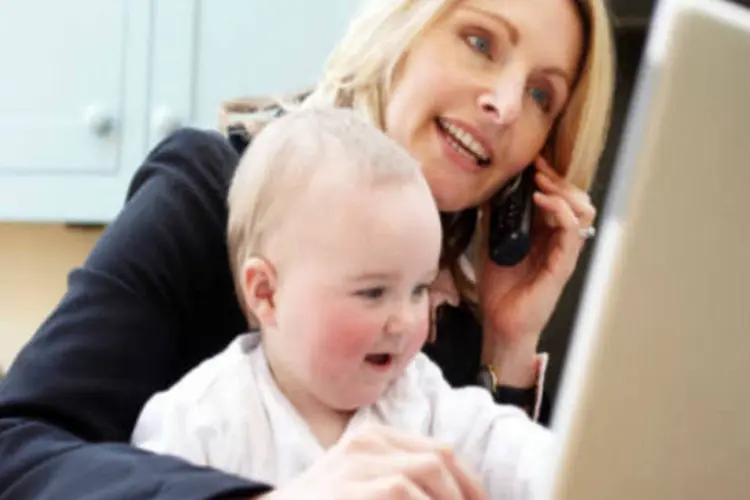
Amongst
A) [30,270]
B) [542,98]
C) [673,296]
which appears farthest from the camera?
[30,270]

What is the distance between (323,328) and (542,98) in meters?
0.58

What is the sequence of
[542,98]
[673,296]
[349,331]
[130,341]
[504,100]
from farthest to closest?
[542,98], [504,100], [130,341], [349,331], [673,296]

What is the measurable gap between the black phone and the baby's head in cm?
47

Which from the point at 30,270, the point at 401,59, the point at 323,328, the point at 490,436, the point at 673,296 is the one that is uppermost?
the point at 673,296

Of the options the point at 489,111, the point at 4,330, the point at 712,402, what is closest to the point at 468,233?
the point at 489,111

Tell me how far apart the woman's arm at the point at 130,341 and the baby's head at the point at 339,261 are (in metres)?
0.12

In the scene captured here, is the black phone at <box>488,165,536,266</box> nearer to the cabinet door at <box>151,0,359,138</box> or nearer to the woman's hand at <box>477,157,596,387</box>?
the woman's hand at <box>477,157,596,387</box>

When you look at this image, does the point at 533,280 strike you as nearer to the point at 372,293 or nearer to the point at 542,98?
the point at 542,98

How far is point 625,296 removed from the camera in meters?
0.35

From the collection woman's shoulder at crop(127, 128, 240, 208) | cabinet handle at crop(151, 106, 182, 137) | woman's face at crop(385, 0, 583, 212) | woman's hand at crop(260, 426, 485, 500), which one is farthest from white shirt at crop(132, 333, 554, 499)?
cabinet handle at crop(151, 106, 182, 137)

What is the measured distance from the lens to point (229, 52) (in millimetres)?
1980

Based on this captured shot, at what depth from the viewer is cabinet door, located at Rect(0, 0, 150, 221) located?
1980 millimetres

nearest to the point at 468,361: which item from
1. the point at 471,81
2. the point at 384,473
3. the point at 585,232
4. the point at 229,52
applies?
the point at 585,232

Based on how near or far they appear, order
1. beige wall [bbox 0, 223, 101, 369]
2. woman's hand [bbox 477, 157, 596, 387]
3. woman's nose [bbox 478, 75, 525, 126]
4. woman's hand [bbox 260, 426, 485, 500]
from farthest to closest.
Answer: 1. beige wall [bbox 0, 223, 101, 369]
2. woman's hand [bbox 477, 157, 596, 387]
3. woman's nose [bbox 478, 75, 525, 126]
4. woman's hand [bbox 260, 426, 485, 500]
